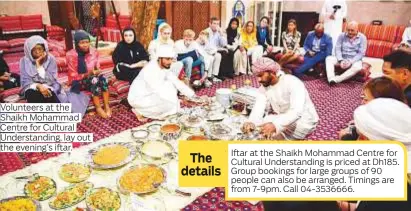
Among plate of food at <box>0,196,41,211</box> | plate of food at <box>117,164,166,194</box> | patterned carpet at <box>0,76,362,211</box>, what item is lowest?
patterned carpet at <box>0,76,362,211</box>

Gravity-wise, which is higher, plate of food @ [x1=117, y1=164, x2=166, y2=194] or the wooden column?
the wooden column

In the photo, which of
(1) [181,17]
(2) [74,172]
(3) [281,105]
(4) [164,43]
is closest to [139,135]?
(2) [74,172]

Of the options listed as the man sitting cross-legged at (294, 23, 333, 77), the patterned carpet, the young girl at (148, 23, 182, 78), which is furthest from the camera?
the man sitting cross-legged at (294, 23, 333, 77)

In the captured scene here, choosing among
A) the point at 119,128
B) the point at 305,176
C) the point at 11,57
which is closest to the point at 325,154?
the point at 305,176

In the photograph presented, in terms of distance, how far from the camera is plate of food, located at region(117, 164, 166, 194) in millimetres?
1462

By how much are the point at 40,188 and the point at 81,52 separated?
1593 millimetres

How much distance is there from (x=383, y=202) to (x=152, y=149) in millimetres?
1101

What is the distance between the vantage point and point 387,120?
1035 mm

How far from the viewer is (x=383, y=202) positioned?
1.11 metres

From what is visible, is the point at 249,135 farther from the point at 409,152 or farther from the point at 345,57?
the point at 345,57

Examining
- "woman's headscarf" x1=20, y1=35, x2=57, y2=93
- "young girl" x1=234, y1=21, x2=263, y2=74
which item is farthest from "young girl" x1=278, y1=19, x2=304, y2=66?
"woman's headscarf" x1=20, y1=35, x2=57, y2=93

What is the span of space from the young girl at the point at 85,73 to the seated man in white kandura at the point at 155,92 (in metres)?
0.27
